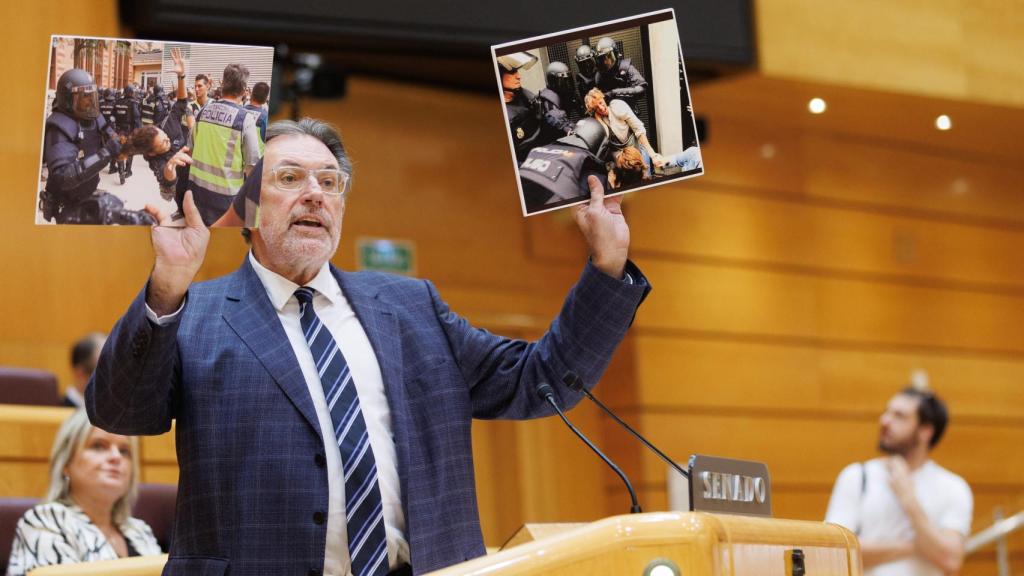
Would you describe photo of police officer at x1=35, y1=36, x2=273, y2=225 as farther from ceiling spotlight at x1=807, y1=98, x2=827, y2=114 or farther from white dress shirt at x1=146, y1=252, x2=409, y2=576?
ceiling spotlight at x1=807, y1=98, x2=827, y2=114

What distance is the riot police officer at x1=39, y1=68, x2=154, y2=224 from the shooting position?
2076mm

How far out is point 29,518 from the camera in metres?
3.60

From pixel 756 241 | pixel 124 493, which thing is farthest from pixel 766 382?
pixel 124 493

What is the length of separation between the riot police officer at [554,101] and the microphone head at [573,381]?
1.31ft

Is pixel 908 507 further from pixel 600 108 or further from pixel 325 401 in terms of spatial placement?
pixel 325 401

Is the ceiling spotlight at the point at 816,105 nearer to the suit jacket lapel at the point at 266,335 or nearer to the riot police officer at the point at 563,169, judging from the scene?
the riot police officer at the point at 563,169

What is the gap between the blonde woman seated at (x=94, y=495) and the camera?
145 inches

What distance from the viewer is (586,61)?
7.52 ft

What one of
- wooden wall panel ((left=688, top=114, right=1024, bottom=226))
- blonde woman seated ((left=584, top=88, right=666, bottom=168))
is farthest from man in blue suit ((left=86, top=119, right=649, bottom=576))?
wooden wall panel ((left=688, top=114, right=1024, bottom=226))

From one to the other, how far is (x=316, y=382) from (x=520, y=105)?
0.58 metres

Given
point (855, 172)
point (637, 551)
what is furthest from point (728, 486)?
point (855, 172)

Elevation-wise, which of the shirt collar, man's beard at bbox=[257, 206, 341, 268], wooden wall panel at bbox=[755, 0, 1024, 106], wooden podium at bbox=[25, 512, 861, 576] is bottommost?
wooden podium at bbox=[25, 512, 861, 576]

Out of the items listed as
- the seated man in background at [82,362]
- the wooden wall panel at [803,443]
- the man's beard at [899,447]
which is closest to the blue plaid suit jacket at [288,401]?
the seated man in background at [82,362]

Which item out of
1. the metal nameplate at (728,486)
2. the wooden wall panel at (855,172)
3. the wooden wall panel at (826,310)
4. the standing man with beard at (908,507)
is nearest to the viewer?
the metal nameplate at (728,486)
